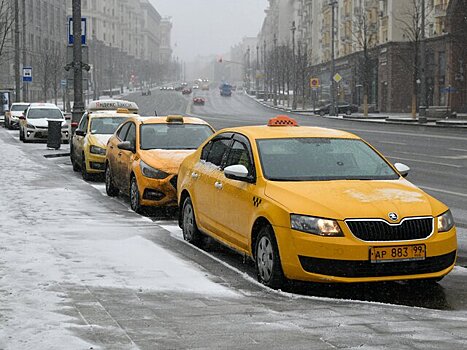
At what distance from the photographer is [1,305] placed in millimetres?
6574

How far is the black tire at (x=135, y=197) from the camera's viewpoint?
13000 millimetres

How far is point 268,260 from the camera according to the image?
302 inches

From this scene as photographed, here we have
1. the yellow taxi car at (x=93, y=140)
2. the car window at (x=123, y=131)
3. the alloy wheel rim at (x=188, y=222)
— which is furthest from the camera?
the yellow taxi car at (x=93, y=140)

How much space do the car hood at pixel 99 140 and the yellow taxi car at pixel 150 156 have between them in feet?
8.46

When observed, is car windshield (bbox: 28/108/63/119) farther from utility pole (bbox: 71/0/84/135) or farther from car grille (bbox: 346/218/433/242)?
car grille (bbox: 346/218/433/242)

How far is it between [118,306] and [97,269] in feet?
5.21

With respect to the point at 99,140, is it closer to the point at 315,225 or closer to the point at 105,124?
the point at 105,124

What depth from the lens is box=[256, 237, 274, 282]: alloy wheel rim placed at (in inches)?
301

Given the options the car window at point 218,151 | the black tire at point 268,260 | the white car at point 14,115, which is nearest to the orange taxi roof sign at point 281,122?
the car window at point 218,151

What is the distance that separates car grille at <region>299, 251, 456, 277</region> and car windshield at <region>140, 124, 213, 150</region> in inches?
271

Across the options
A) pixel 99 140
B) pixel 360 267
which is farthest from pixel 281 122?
pixel 99 140

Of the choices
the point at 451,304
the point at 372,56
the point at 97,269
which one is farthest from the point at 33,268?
the point at 372,56

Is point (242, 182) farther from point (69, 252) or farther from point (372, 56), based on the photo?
point (372, 56)

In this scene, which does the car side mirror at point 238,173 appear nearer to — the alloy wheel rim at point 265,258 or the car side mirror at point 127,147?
the alloy wheel rim at point 265,258
